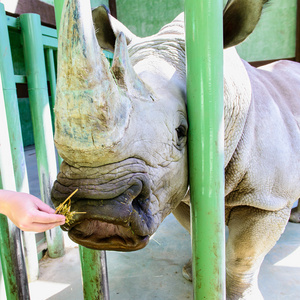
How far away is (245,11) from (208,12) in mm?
525

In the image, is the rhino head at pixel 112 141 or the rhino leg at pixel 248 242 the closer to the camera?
the rhino head at pixel 112 141

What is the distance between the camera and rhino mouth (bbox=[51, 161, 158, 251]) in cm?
113

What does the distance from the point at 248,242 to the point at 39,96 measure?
7.10 ft

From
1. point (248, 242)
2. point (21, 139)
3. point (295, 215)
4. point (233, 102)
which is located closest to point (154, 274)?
point (248, 242)

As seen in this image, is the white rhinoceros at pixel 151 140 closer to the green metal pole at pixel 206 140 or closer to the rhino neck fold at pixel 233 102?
the rhino neck fold at pixel 233 102

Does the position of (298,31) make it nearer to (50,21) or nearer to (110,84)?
(50,21)

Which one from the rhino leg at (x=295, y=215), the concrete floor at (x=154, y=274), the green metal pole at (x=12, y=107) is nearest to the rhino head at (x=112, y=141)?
the green metal pole at (x=12, y=107)

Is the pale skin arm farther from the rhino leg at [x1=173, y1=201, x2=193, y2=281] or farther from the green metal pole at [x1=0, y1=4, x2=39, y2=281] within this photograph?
the rhino leg at [x1=173, y1=201, x2=193, y2=281]

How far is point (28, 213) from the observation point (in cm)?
126

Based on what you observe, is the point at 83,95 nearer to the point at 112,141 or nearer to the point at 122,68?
the point at 112,141

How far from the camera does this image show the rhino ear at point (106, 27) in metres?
2.08

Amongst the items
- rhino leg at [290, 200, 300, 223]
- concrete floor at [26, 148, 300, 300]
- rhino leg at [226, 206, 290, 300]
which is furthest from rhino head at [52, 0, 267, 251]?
rhino leg at [290, 200, 300, 223]

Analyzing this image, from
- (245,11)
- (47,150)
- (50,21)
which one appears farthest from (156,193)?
(50,21)

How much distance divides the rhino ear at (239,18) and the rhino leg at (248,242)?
46.3 inches
